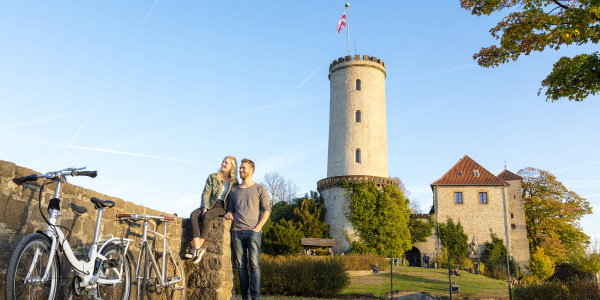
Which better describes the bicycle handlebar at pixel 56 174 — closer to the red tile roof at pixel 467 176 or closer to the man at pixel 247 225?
the man at pixel 247 225

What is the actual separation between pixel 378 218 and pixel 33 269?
3306 cm

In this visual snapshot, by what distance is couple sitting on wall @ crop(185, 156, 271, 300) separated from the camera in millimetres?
6559

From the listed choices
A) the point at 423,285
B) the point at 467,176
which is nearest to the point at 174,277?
the point at 423,285

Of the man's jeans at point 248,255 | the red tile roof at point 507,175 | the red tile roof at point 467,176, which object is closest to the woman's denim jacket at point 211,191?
the man's jeans at point 248,255

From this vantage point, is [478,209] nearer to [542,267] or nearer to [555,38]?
[542,267]

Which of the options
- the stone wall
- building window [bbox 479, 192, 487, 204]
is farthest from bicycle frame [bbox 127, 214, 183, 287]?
building window [bbox 479, 192, 487, 204]

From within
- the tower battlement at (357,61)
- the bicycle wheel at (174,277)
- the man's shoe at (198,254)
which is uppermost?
the tower battlement at (357,61)

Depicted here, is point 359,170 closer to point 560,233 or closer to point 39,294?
point 560,233

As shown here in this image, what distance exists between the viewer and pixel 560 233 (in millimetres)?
45781

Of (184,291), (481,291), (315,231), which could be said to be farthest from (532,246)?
(184,291)

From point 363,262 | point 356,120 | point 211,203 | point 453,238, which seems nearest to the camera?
point 211,203

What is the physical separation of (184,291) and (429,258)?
120 ft

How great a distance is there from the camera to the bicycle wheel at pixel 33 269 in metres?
3.98

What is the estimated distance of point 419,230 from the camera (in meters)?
40.8
